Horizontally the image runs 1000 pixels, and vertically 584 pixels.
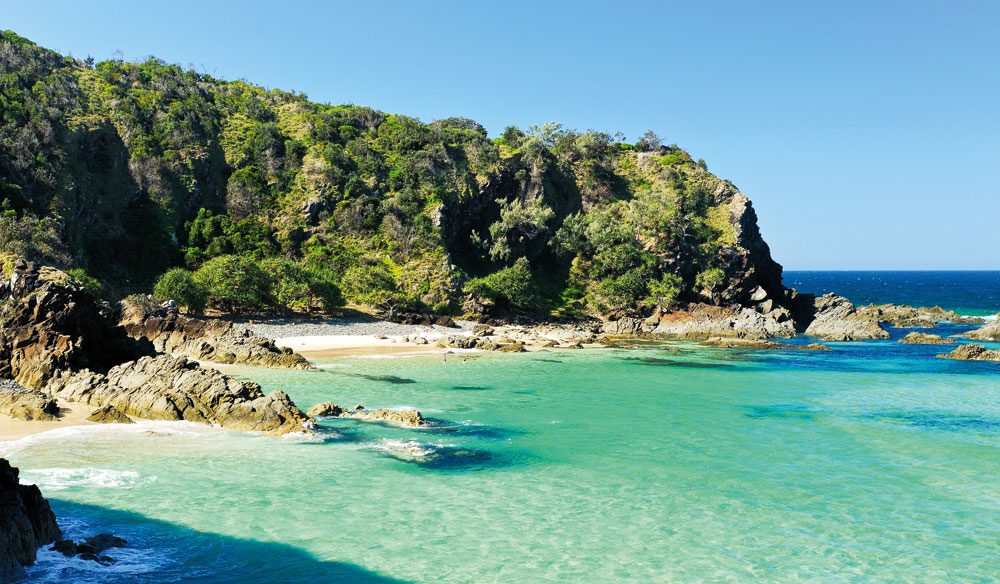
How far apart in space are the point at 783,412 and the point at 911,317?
7204 centimetres

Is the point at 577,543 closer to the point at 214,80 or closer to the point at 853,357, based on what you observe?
the point at 853,357

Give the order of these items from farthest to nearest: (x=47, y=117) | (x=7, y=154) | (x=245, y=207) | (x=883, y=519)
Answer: (x=245, y=207)
(x=47, y=117)
(x=7, y=154)
(x=883, y=519)

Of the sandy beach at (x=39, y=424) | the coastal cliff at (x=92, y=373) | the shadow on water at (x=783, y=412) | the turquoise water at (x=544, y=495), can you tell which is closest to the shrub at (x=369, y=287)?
the coastal cliff at (x=92, y=373)

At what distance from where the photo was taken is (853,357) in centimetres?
5188

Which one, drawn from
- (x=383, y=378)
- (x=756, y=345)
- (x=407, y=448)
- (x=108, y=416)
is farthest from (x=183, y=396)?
(x=756, y=345)

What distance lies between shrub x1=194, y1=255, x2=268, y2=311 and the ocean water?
26015mm

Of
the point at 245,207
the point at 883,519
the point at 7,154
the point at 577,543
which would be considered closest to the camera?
the point at 577,543

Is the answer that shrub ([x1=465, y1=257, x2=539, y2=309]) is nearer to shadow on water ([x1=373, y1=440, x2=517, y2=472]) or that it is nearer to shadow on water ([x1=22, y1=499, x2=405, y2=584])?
shadow on water ([x1=373, y1=440, x2=517, y2=472])

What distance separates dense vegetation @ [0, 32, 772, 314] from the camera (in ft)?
192

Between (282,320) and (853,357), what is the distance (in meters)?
46.9

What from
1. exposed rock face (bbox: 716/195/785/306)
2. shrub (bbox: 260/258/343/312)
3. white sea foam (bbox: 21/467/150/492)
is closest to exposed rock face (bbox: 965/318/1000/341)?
exposed rock face (bbox: 716/195/785/306)

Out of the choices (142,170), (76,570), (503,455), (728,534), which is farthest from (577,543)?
(142,170)

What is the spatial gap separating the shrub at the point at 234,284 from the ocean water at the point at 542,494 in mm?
26015

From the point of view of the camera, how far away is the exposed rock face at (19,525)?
10805mm
